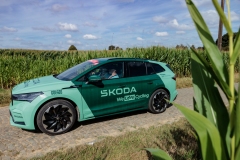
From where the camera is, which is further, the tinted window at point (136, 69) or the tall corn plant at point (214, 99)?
the tinted window at point (136, 69)

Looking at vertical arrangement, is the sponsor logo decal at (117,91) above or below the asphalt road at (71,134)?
above

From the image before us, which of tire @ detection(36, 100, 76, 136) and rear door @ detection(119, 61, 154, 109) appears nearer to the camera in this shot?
tire @ detection(36, 100, 76, 136)

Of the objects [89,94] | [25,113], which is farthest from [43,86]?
[89,94]

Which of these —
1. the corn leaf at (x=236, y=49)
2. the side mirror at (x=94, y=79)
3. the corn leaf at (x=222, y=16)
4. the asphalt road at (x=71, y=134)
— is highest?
the corn leaf at (x=222, y=16)

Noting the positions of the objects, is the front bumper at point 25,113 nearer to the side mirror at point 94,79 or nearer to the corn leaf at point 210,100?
the side mirror at point 94,79

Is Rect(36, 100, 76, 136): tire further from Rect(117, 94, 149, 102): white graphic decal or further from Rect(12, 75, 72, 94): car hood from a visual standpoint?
Rect(117, 94, 149, 102): white graphic decal

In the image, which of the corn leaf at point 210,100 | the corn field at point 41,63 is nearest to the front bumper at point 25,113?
the corn leaf at point 210,100

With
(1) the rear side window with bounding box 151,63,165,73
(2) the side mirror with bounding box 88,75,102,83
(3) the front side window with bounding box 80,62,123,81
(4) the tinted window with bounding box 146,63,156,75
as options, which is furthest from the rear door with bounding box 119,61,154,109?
(2) the side mirror with bounding box 88,75,102,83

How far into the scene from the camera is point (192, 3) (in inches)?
43.3

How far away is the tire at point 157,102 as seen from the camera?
6.46 m

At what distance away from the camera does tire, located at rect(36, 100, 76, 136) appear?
4.71 m

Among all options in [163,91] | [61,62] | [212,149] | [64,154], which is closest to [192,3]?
[212,149]

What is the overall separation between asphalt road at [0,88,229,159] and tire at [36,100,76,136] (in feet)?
0.54

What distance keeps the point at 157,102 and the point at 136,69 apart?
124cm
